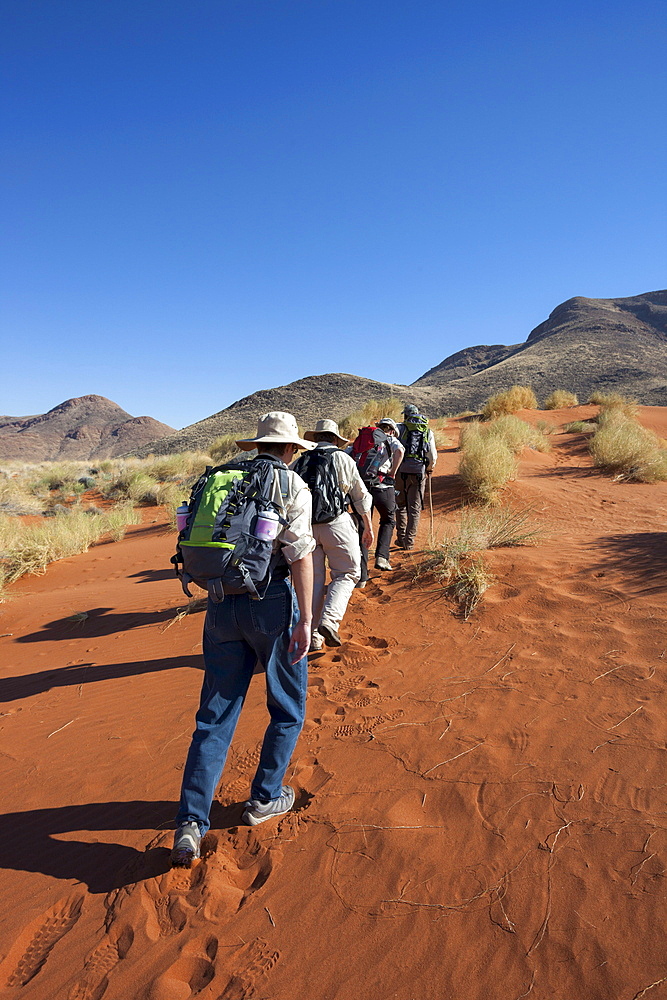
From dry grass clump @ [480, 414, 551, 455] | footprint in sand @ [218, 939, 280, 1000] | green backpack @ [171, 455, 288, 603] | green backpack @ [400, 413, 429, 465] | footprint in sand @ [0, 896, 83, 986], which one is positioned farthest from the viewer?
Answer: dry grass clump @ [480, 414, 551, 455]

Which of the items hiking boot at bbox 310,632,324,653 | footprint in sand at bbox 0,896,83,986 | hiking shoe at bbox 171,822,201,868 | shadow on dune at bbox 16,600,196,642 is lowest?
footprint in sand at bbox 0,896,83,986

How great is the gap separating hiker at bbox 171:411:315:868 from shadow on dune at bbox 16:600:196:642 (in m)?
3.66

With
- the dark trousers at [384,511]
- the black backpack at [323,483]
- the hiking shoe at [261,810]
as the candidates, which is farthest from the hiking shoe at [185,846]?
the dark trousers at [384,511]

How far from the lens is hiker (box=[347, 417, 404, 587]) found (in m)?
5.79

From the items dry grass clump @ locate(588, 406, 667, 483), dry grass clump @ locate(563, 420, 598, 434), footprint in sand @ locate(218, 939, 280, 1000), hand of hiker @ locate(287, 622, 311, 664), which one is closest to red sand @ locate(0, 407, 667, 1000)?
footprint in sand @ locate(218, 939, 280, 1000)

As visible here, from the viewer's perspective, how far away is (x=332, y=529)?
420 centimetres

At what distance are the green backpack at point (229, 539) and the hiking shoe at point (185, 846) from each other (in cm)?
107

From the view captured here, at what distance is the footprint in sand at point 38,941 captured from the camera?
200 cm

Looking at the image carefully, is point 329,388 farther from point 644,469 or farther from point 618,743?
point 618,743

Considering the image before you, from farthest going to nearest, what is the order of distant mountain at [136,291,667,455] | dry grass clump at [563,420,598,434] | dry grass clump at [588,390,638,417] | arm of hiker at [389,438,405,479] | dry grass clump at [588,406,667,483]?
1. distant mountain at [136,291,667,455]
2. dry grass clump at [588,390,638,417]
3. dry grass clump at [563,420,598,434]
4. dry grass clump at [588,406,667,483]
5. arm of hiker at [389,438,405,479]

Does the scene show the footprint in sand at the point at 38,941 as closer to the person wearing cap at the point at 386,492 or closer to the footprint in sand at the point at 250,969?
the footprint in sand at the point at 250,969

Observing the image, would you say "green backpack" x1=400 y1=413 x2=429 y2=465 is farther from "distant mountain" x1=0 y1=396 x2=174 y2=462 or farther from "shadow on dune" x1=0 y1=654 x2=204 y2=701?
"distant mountain" x1=0 y1=396 x2=174 y2=462

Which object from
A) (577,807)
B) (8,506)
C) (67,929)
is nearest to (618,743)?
(577,807)

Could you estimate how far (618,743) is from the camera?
2.85m
